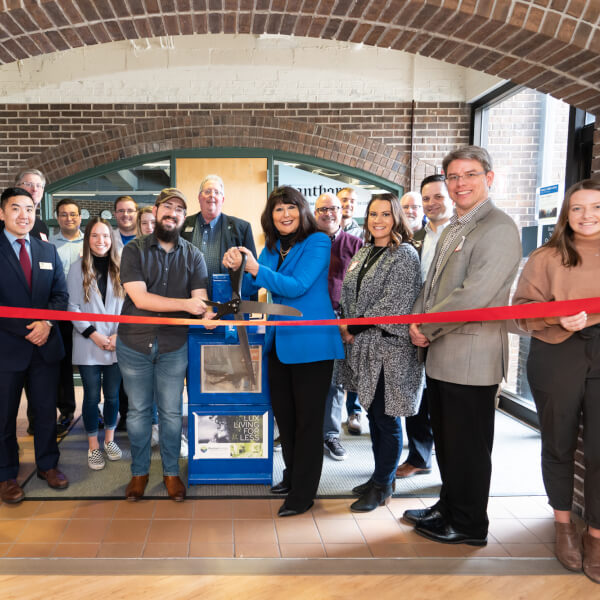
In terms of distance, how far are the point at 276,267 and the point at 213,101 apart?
13.5 feet

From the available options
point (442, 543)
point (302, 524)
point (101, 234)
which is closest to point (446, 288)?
point (442, 543)

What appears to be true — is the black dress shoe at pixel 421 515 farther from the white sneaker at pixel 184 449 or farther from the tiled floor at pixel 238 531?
the white sneaker at pixel 184 449

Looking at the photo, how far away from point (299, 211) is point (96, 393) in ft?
Result: 7.12

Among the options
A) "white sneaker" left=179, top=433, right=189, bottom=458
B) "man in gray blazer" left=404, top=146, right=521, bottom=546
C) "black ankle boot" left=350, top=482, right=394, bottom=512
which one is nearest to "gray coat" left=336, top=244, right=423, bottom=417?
"man in gray blazer" left=404, top=146, right=521, bottom=546

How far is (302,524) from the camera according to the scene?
3012 mm

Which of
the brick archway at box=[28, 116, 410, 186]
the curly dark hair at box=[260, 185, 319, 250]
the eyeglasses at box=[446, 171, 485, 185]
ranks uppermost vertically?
the brick archway at box=[28, 116, 410, 186]

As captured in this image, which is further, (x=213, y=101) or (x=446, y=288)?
(x=213, y=101)

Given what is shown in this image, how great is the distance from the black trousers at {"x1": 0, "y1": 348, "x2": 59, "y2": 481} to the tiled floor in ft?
0.97

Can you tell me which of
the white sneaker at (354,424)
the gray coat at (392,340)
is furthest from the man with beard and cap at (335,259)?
the gray coat at (392,340)

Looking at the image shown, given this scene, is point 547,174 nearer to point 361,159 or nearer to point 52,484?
point 361,159

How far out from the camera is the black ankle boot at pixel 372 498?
3.18m

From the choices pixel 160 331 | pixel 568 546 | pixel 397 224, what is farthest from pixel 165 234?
pixel 568 546

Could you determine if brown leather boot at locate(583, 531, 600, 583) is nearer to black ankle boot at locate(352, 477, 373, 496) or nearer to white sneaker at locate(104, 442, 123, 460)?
black ankle boot at locate(352, 477, 373, 496)

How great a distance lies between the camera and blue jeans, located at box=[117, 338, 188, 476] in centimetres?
318
